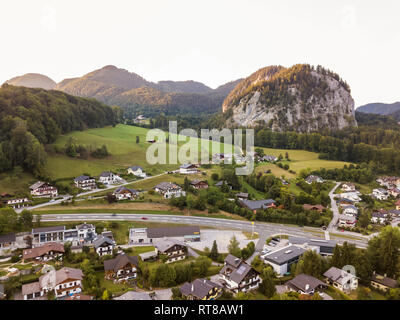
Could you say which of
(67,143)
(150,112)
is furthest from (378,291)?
(150,112)

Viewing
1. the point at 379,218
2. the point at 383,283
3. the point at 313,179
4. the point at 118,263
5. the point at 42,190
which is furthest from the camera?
the point at 313,179

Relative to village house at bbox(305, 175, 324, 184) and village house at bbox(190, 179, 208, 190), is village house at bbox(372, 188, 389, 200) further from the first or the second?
village house at bbox(190, 179, 208, 190)

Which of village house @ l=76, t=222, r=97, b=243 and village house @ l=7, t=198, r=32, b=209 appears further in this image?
village house @ l=7, t=198, r=32, b=209

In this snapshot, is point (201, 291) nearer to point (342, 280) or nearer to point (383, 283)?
point (342, 280)

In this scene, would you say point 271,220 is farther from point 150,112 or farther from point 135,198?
point 150,112

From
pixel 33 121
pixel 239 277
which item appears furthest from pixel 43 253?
pixel 33 121

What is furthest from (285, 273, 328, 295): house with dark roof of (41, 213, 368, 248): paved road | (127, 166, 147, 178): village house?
(127, 166, 147, 178): village house
